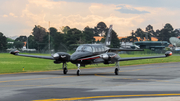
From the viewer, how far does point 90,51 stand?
24234 mm

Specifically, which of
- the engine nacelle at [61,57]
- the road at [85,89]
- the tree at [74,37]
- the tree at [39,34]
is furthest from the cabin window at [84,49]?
the tree at [39,34]

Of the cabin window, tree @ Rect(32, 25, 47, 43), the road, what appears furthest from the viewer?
tree @ Rect(32, 25, 47, 43)

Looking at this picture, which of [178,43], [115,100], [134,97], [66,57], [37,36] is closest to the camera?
[115,100]

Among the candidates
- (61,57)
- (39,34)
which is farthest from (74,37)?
(61,57)

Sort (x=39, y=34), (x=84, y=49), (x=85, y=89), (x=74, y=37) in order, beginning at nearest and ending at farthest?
(x=85, y=89)
(x=84, y=49)
(x=74, y=37)
(x=39, y=34)

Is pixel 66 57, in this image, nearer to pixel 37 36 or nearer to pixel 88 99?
pixel 88 99

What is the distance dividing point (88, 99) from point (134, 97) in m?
2.03

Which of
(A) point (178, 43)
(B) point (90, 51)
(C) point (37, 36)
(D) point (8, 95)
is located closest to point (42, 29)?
(C) point (37, 36)

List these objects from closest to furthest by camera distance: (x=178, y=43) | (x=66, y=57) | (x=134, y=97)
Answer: (x=134, y=97), (x=66, y=57), (x=178, y=43)

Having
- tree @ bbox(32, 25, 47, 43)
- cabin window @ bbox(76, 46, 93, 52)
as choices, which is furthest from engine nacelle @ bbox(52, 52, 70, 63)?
tree @ bbox(32, 25, 47, 43)

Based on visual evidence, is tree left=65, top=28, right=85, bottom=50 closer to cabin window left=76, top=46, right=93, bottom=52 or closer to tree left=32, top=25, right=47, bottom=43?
tree left=32, top=25, right=47, bottom=43

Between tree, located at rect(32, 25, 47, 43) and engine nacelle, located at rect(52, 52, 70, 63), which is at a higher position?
tree, located at rect(32, 25, 47, 43)

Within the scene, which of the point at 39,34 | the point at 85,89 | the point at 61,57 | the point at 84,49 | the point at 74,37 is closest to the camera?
the point at 85,89

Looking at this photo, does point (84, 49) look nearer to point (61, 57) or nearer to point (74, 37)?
point (61, 57)
